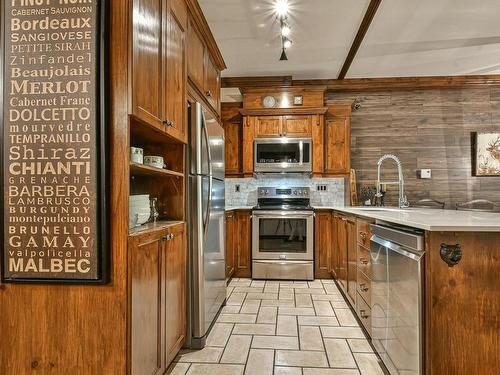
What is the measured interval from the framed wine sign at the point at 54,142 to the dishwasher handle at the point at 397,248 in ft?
4.52

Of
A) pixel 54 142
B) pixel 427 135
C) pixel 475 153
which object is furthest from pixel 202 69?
pixel 475 153

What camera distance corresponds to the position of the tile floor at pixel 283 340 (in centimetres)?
219

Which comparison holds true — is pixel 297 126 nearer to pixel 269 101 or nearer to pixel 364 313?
pixel 269 101

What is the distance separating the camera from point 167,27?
2002 millimetres

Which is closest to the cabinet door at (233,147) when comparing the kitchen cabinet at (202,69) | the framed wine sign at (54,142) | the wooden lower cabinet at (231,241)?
the wooden lower cabinet at (231,241)

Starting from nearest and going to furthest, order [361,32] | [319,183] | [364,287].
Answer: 1. [364,287]
2. [361,32]
3. [319,183]

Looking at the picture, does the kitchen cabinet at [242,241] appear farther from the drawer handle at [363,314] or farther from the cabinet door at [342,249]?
the drawer handle at [363,314]

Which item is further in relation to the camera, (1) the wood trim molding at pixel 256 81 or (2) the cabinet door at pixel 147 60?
(1) the wood trim molding at pixel 256 81

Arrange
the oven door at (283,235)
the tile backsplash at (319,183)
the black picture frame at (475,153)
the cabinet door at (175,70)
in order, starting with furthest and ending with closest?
the tile backsplash at (319,183) → the black picture frame at (475,153) → the oven door at (283,235) → the cabinet door at (175,70)

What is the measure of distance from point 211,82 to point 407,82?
10.2 ft

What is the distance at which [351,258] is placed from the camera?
3.26 m

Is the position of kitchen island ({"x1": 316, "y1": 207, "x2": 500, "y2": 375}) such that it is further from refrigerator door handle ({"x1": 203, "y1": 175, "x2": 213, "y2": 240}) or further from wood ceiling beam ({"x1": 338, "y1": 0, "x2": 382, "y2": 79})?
wood ceiling beam ({"x1": 338, "y1": 0, "x2": 382, "y2": 79})

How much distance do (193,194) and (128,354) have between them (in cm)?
117

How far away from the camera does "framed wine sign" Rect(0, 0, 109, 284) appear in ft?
4.83
